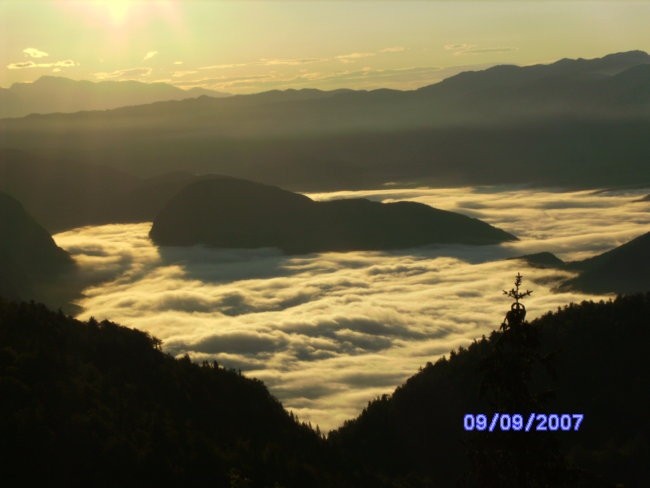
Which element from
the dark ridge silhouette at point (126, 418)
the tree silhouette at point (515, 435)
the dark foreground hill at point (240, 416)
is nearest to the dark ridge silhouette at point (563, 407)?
the dark foreground hill at point (240, 416)

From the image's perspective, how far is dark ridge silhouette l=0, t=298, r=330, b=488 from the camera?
228 feet

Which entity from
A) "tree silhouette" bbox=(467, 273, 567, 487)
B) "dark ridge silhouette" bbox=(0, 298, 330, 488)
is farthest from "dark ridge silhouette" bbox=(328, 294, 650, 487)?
"tree silhouette" bbox=(467, 273, 567, 487)

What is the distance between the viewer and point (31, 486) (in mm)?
65062

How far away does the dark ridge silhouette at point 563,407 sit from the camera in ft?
322

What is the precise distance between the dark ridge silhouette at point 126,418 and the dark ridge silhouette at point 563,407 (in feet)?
30.5

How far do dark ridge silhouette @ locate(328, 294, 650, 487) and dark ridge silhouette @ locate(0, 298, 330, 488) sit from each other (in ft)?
30.5

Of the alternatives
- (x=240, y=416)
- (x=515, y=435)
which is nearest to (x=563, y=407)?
(x=240, y=416)

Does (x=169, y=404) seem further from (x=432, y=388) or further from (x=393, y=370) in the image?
(x=393, y=370)

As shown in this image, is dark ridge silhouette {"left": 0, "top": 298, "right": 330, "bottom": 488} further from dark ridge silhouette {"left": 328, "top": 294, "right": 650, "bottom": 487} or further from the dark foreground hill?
dark ridge silhouette {"left": 328, "top": 294, "right": 650, "bottom": 487}

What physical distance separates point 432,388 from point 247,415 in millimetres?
25944

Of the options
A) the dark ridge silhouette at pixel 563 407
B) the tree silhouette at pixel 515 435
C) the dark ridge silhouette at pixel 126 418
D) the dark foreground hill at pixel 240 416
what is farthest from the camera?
the dark ridge silhouette at pixel 563 407

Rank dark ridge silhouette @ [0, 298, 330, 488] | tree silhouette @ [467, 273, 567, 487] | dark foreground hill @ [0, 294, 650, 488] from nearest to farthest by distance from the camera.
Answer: tree silhouette @ [467, 273, 567, 487]
dark ridge silhouette @ [0, 298, 330, 488]
dark foreground hill @ [0, 294, 650, 488]

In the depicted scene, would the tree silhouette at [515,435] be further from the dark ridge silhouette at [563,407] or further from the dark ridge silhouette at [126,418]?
the dark ridge silhouette at [563,407]

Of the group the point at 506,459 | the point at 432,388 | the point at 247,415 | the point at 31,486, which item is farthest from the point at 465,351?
the point at 506,459
